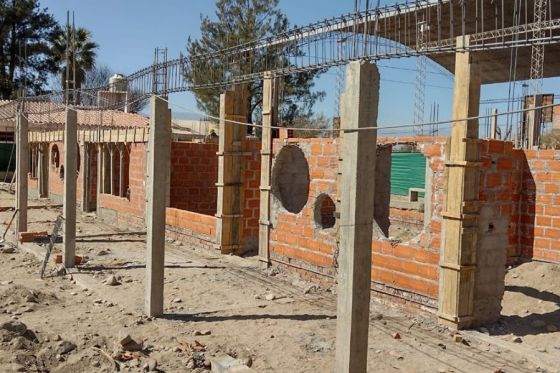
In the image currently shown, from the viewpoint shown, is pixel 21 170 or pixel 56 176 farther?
pixel 56 176

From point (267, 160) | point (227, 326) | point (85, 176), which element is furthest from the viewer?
point (85, 176)

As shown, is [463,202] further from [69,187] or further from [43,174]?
[43,174]

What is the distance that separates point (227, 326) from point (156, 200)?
1676 mm

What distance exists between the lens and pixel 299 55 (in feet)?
28.2

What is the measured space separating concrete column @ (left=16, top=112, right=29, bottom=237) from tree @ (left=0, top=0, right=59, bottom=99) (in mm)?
28278

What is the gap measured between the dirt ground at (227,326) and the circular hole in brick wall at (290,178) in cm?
140

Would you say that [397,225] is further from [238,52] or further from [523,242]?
[238,52]

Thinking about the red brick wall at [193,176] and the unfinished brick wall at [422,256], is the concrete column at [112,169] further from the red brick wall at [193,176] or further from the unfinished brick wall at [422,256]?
the unfinished brick wall at [422,256]

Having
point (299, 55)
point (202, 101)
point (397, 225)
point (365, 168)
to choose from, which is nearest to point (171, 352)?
point (365, 168)

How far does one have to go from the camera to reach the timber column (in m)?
6.33

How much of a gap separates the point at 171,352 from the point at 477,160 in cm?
392

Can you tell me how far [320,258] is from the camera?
28.1 ft

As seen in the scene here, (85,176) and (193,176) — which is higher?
(193,176)

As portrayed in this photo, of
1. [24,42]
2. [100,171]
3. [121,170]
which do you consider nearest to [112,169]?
[121,170]
